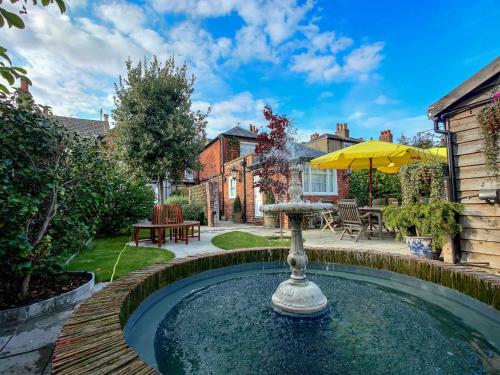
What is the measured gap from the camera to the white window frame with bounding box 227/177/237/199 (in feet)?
51.9

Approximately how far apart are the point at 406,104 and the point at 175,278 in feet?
66.6

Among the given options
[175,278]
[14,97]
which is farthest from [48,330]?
[14,97]

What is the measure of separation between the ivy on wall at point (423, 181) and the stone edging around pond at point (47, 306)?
6132mm

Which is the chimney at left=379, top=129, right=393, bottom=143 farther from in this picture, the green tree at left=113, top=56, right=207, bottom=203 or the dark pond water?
the dark pond water

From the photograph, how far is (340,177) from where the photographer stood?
13.1 m

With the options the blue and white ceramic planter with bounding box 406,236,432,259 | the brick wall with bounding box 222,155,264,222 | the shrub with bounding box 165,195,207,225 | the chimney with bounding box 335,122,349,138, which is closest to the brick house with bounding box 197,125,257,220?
the brick wall with bounding box 222,155,264,222

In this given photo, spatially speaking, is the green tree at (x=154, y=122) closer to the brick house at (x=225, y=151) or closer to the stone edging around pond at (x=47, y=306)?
the brick house at (x=225, y=151)

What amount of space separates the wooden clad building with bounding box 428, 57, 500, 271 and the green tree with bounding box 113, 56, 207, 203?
8.30 meters

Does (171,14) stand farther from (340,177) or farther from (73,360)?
(340,177)

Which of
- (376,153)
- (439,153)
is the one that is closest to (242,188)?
(376,153)

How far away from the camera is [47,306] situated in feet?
9.11

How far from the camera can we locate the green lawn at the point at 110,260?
13.7ft

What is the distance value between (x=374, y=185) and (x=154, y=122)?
11.8 metres

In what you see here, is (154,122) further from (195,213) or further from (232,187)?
(232,187)
